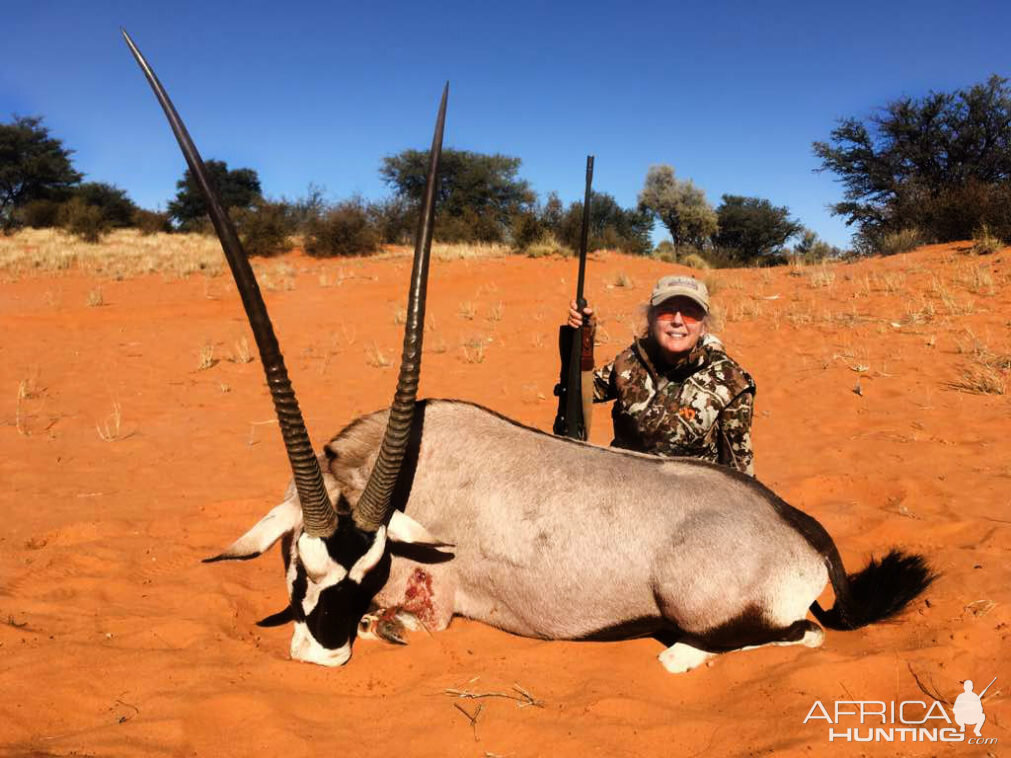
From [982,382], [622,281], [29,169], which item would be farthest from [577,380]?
[29,169]

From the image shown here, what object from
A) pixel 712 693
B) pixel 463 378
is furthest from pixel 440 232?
pixel 712 693

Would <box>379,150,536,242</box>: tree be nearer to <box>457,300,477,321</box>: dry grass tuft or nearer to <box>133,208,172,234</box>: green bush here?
<box>133,208,172,234</box>: green bush

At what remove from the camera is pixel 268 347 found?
251 cm

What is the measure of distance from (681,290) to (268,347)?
7.98 ft

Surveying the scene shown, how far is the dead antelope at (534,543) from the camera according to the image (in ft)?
9.44

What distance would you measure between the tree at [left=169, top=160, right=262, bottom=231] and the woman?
3159 centimetres

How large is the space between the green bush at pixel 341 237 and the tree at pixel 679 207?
1636 cm

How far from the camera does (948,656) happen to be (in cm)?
293

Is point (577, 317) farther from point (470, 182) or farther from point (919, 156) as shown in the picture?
point (470, 182)

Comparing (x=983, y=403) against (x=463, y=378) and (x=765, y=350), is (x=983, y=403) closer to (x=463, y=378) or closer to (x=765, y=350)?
(x=765, y=350)

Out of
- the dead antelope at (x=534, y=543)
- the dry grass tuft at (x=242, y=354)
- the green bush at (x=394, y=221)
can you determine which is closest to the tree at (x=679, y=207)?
the green bush at (x=394, y=221)

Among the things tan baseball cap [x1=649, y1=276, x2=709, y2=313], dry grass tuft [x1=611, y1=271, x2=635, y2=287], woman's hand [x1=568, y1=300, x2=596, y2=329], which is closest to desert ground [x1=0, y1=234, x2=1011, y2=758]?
tan baseball cap [x1=649, y1=276, x2=709, y2=313]

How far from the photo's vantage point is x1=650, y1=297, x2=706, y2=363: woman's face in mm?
4047

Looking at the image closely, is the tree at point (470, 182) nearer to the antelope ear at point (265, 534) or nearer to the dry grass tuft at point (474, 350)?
the dry grass tuft at point (474, 350)
